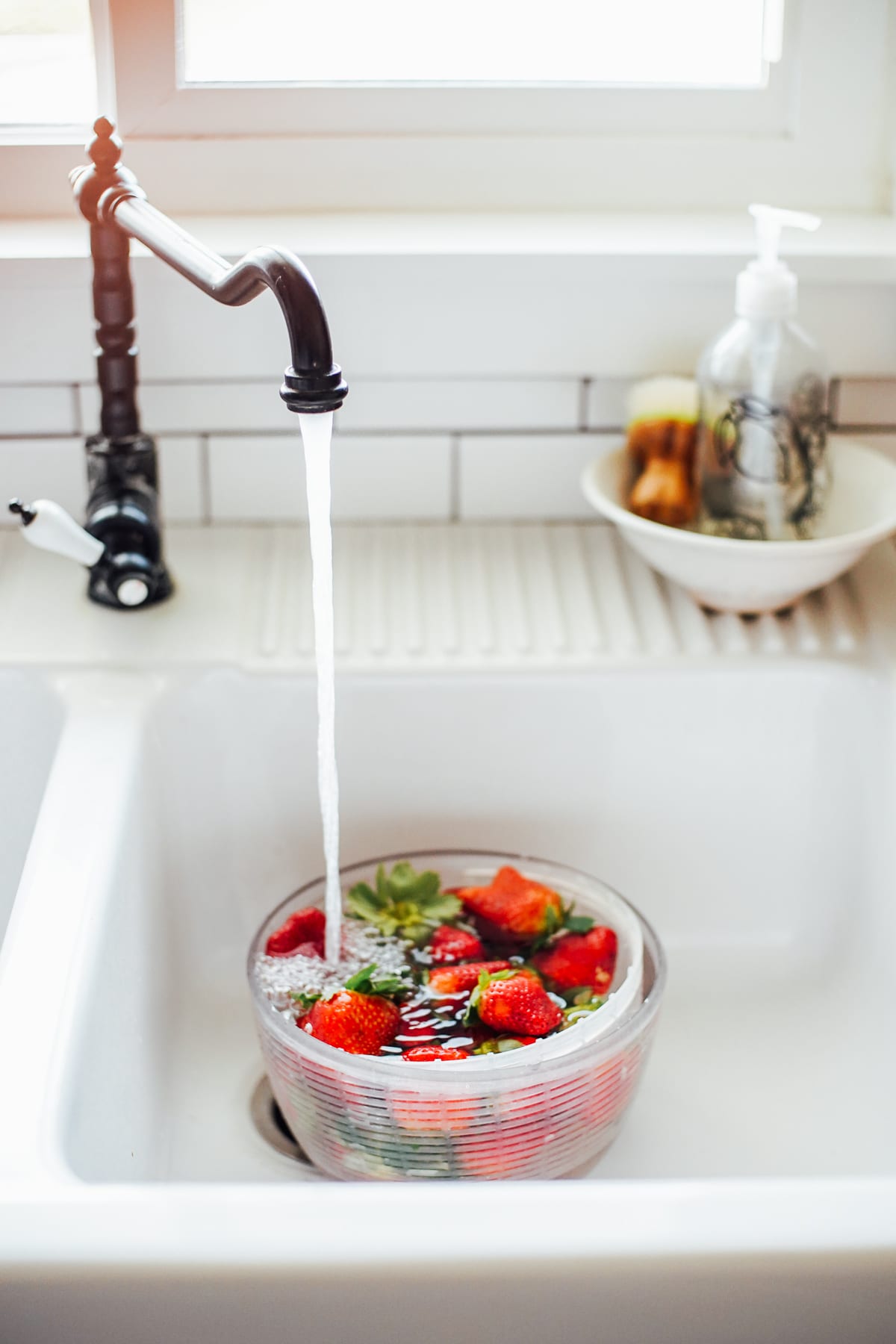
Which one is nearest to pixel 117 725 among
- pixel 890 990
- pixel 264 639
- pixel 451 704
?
pixel 264 639

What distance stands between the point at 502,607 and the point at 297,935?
0.98 ft

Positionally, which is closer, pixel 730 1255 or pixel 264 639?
pixel 730 1255

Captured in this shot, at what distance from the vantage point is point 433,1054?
26.7 inches

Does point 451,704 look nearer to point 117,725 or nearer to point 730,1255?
point 117,725

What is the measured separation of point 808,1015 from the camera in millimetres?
896

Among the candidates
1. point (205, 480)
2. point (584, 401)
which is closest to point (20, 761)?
point (205, 480)

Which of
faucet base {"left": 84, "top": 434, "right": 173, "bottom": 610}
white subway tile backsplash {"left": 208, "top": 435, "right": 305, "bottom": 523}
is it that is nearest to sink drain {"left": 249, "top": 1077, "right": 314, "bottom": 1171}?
faucet base {"left": 84, "top": 434, "right": 173, "bottom": 610}

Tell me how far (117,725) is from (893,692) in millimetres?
508

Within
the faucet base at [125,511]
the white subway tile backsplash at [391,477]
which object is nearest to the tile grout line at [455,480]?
the white subway tile backsplash at [391,477]

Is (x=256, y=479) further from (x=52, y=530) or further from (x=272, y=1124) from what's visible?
(x=272, y=1124)

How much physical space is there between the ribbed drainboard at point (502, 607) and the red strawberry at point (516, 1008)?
0.27 meters

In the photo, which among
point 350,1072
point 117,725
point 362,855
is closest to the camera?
point 350,1072

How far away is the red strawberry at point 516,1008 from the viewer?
0.70 meters

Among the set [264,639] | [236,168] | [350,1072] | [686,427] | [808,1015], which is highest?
[236,168]
